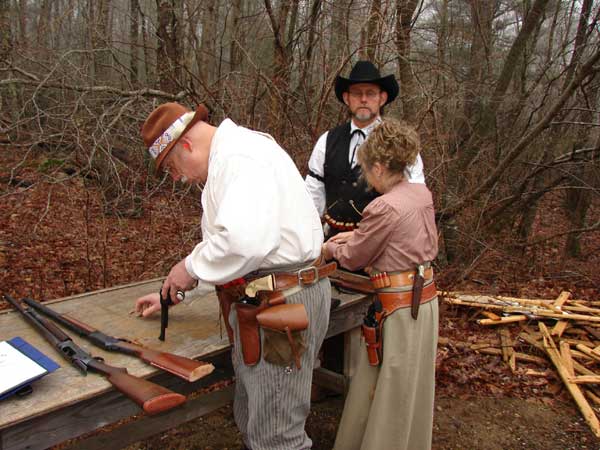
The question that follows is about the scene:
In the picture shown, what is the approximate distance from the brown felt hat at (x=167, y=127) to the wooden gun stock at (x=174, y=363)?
0.78 meters

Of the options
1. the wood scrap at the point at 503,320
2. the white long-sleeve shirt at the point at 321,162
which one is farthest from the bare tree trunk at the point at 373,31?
the wood scrap at the point at 503,320

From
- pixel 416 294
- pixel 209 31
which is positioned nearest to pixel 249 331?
pixel 416 294

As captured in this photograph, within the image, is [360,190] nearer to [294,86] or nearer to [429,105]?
[429,105]

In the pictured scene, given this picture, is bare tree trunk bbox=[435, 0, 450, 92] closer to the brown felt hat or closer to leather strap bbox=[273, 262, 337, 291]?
leather strap bbox=[273, 262, 337, 291]

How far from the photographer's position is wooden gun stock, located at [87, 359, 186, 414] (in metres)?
1.61

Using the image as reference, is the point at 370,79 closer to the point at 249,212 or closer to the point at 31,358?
the point at 249,212

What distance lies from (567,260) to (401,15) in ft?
16.5

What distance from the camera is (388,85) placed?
131 inches

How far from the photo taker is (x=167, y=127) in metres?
1.90

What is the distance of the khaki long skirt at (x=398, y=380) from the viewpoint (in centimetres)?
247

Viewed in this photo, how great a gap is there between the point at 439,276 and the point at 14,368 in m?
4.98

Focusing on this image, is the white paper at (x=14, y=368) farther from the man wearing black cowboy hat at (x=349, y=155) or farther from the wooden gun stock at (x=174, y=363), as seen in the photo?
the man wearing black cowboy hat at (x=349, y=155)

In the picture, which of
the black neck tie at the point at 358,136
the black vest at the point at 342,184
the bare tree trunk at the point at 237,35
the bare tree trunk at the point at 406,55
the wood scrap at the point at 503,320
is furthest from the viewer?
the bare tree trunk at the point at 237,35

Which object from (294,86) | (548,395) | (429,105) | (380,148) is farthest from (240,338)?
(294,86)
